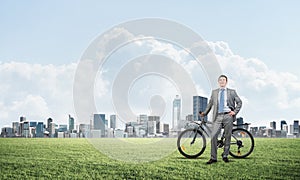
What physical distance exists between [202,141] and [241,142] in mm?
902

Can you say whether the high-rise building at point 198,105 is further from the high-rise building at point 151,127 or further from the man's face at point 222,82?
the high-rise building at point 151,127

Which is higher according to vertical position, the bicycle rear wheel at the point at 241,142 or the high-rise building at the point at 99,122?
the high-rise building at the point at 99,122

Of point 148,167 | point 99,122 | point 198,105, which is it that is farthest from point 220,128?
point 99,122

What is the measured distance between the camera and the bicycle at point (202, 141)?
840 cm

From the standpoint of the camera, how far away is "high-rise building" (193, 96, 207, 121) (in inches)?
331

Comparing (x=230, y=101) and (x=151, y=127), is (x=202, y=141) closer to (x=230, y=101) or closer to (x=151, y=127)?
(x=230, y=101)

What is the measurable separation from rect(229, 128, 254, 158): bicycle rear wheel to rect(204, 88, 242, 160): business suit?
1.57ft

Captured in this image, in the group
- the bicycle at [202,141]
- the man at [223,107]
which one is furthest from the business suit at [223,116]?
the bicycle at [202,141]

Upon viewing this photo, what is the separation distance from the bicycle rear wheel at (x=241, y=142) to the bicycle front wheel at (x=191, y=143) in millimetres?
692

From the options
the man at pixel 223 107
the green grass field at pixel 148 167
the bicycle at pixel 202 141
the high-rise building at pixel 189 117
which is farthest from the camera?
the high-rise building at pixel 189 117

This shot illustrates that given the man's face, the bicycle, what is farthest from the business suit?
the bicycle

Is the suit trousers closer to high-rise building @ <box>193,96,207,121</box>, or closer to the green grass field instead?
the green grass field

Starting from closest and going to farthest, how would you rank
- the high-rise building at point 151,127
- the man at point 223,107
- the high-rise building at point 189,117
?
the man at point 223,107
the high-rise building at point 189,117
the high-rise building at point 151,127

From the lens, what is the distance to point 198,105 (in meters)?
8.51
